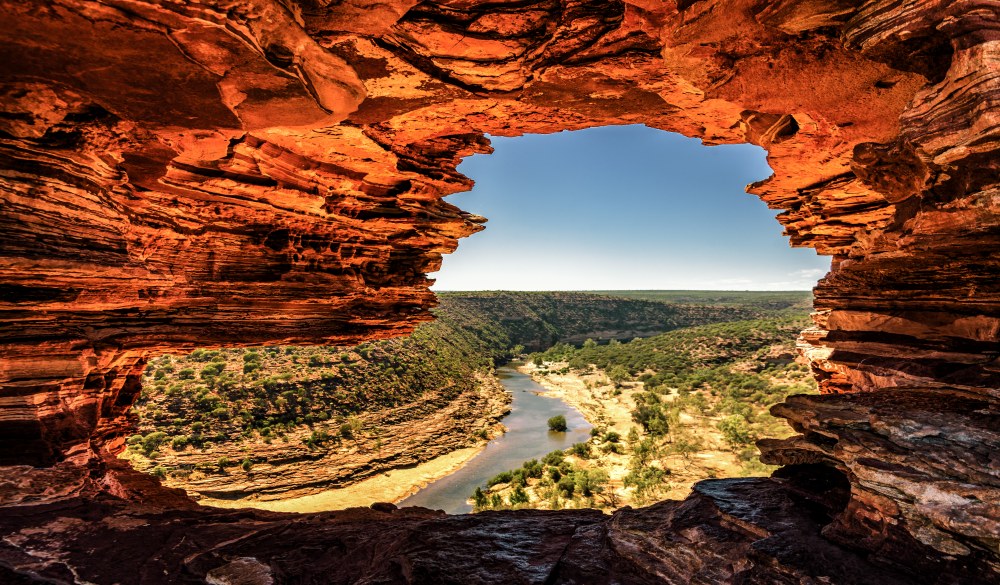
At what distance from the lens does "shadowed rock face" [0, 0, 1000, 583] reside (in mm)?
3988

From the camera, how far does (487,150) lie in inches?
374

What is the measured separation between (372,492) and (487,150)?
19712 millimetres

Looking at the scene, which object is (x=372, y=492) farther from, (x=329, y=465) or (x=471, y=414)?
(x=471, y=414)

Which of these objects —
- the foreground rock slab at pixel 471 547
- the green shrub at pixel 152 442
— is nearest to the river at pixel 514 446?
the green shrub at pixel 152 442

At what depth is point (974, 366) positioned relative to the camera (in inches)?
185

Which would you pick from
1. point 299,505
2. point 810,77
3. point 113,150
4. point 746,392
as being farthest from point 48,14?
point 746,392

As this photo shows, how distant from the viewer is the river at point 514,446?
72.6ft

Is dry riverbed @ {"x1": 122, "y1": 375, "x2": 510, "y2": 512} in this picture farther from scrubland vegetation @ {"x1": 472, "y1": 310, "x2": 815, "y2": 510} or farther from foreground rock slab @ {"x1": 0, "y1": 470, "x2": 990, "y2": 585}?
foreground rock slab @ {"x1": 0, "y1": 470, "x2": 990, "y2": 585}

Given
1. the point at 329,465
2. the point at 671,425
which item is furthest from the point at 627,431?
the point at 329,465

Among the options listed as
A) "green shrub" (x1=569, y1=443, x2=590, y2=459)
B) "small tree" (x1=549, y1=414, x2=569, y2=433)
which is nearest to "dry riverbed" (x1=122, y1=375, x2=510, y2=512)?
"small tree" (x1=549, y1=414, x2=569, y2=433)

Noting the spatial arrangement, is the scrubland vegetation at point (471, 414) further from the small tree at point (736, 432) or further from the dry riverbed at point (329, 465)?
the dry riverbed at point (329, 465)

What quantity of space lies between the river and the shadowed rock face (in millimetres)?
15087

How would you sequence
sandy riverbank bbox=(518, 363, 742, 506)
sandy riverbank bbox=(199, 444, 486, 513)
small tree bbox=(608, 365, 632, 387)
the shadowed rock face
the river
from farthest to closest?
small tree bbox=(608, 365, 632, 387) < the river < sandy riverbank bbox=(518, 363, 742, 506) < sandy riverbank bbox=(199, 444, 486, 513) < the shadowed rock face

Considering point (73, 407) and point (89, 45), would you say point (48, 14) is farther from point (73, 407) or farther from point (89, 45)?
point (73, 407)
